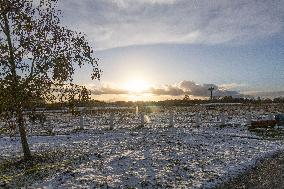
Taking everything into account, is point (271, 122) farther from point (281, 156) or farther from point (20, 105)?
point (20, 105)

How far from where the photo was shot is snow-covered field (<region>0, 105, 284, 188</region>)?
526 inches

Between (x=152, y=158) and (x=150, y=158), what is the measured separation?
10cm

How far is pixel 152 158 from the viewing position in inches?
664

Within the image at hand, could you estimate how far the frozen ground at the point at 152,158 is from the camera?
13359 millimetres

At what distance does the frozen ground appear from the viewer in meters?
13.4

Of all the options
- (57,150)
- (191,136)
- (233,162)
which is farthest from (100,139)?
(233,162)

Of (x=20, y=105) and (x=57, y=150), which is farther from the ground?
(x=20, y=105)

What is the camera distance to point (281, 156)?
18.1 meters

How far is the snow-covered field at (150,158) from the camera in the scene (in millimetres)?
13359

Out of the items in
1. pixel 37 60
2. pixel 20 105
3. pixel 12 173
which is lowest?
pixel 12 173

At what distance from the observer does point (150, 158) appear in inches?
663

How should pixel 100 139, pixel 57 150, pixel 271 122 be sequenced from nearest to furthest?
1. pixel 57 150
2. pixel 100 139
3. pixel 271 122

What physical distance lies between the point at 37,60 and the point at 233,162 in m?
10.1

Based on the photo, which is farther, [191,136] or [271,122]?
[271,122]
